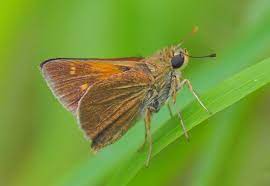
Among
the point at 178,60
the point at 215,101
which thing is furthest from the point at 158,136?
the point at 178,60

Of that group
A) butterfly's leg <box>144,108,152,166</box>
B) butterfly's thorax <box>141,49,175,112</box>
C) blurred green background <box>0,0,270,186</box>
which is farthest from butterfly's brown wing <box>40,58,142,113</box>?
blurred green background <box>0,0,270,186</box>

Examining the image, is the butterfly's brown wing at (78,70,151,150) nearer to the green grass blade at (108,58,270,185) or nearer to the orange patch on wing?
the orange patch on wing

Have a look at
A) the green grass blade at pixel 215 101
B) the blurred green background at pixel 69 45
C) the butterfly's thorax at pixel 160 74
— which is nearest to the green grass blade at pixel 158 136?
the green grass blade at pixel 215 101

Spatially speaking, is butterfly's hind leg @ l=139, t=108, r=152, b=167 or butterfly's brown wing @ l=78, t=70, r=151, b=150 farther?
butterfly's brown wing @ l=78, t=70, r=151, b=150

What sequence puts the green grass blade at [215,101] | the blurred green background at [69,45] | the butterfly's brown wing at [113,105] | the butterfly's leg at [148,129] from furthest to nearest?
the blurred green background at [69,45], the butterfly's brown wing at [113,105], the butterfly's leg at [148,129], the green grass blade at [215,101]

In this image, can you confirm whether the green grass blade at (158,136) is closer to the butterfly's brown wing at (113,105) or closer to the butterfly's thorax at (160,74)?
the butterfly's brown wing at (113,105)
